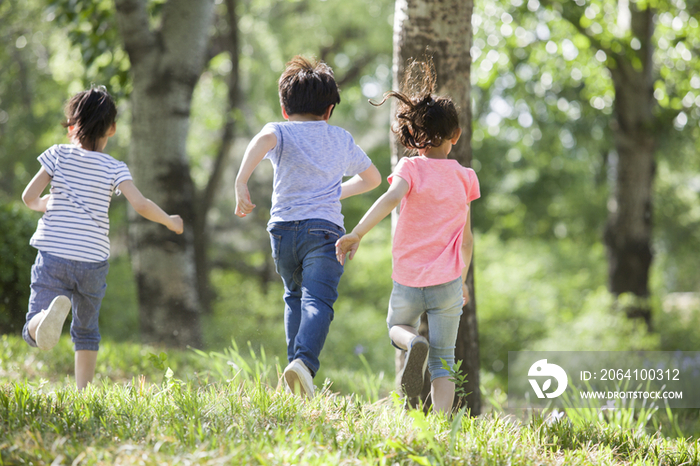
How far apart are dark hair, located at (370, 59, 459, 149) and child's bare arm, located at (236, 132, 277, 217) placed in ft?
1.87

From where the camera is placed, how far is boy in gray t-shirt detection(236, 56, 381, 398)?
2.85m

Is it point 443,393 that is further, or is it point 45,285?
point 45,285

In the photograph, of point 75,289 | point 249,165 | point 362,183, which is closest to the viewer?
point 249,165

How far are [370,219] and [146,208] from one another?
46.1 inches

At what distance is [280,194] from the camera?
303 centimetres

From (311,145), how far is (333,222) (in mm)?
412

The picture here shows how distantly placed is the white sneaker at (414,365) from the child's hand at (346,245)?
1.62 feet

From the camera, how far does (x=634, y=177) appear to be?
9234 mm

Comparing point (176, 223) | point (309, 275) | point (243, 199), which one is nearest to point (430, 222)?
point (309, 275)

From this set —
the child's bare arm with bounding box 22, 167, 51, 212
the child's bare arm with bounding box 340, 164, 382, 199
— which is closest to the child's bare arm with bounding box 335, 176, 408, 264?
the child's bare arm with bounding box 340, 164, 382, 199

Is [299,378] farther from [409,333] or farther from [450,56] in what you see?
[450,56]

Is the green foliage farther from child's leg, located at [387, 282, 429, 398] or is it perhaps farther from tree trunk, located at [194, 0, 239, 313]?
tree trunk, located at [194, 0, 239, 313]

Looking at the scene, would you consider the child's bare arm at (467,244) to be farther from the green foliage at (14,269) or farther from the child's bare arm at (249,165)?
the green foliage at (14,269)

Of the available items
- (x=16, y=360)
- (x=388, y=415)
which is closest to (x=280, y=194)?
(x=388, y=415)
